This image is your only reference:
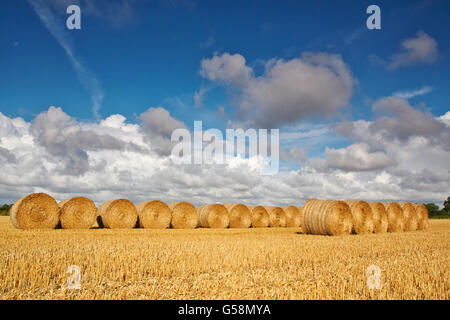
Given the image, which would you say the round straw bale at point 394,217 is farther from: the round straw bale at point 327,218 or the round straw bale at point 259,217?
the round straw bale at point 259,217

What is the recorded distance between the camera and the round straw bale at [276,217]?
917 inches

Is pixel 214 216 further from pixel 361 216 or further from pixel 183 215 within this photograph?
pixel 361 216

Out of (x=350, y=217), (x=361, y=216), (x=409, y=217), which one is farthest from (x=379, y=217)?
(x=409, y=217)

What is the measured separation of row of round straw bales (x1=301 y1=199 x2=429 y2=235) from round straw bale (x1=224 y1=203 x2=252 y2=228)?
20.2ft

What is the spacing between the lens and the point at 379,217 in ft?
56.6

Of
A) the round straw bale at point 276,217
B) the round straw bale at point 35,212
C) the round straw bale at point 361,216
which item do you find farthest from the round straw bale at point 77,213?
the round straw bale at point 361,216

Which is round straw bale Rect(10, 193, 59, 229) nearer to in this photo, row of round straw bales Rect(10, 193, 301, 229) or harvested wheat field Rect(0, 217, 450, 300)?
row of round straw bales Rect(10, 193, 301, 229)

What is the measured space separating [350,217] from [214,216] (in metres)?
7.85

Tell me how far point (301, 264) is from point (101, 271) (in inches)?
149

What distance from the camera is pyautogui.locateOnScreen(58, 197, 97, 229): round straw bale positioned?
50.5ft

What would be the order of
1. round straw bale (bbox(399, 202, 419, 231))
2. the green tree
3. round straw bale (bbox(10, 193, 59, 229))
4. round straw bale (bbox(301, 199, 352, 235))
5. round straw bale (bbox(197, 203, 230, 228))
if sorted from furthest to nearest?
the green tree → round straw bale (bbox(399, 202, 419, 231)) → round straw bale (bbox(197, 203, 230, 228)) → round straw bale (bbox(301, 199, 352, 235)) → round straw bale (bbox(10, 193, 59, 229))

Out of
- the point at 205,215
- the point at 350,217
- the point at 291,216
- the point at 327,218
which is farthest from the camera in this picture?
the point at 291,216

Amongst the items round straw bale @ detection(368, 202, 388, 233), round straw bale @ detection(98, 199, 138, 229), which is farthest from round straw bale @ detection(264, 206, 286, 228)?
round straw bale @ detection(98, 199, 138, 229)

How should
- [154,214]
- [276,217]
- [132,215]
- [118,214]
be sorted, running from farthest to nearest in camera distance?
[276,217] → [154,214] → [132,215] → [118,214]
